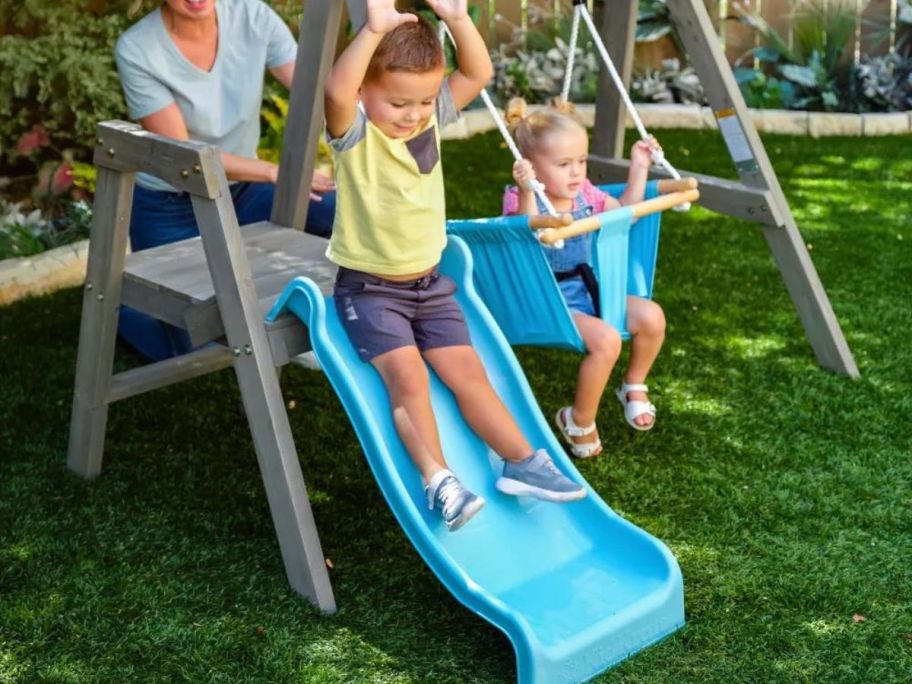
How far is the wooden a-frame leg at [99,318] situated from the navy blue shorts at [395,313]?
0.65 m

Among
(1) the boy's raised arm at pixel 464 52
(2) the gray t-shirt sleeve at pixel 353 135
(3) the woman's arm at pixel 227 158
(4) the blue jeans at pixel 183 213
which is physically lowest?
(4) the blue jeans at pixel 183 213

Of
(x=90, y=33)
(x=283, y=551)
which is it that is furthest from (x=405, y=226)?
(x=90, y=33)

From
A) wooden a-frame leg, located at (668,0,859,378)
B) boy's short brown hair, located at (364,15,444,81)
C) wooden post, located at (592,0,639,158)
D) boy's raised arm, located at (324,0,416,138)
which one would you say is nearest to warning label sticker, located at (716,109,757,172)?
wooden a-frame leg, located at (668,0,859,378)

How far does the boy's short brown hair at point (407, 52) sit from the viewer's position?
3.01 metres

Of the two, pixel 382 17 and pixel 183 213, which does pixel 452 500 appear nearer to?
pixel 382 17

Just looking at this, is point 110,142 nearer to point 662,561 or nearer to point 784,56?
point 662,561

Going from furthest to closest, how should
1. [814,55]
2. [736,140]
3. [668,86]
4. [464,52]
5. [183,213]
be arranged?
[668,86]
[814,55]
[183,213]
[736,140]
[464,52]

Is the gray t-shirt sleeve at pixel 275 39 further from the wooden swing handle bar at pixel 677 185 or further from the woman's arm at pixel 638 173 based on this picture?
the wooden swing handle bar at pixel 677 185

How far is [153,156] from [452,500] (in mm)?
1132

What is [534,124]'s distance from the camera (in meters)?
3.77

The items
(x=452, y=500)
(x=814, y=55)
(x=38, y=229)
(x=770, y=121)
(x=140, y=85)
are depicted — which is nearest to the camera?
(x=452, y=500)

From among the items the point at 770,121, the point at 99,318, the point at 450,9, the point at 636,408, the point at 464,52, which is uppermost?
the point at 450,9

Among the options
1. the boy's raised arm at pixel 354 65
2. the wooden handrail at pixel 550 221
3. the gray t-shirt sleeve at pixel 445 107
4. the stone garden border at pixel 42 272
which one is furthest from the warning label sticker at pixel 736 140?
the stone garden border at pixel 42 272

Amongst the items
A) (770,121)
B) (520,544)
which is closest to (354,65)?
(520,544)
